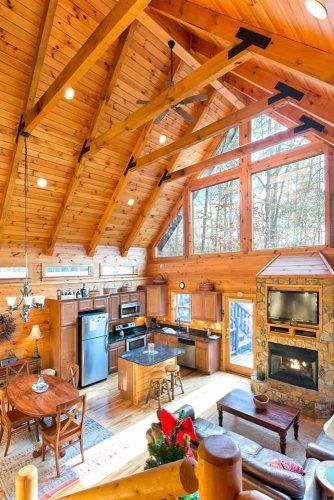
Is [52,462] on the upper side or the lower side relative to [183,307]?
lower

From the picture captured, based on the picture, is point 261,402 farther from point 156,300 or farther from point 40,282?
point 40,282

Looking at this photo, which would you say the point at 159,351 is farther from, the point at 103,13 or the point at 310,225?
the point at 103,13

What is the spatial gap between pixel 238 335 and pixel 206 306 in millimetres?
1195

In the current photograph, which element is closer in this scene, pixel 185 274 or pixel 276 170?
pixel 276 170

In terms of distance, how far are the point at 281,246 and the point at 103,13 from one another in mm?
5790

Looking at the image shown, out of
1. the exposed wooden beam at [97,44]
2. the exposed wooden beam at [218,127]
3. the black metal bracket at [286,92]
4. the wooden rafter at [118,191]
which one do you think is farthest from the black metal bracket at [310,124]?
the exposed wooden beam at [97,44]

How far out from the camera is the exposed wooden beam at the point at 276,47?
2.57m

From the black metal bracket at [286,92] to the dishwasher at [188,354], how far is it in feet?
20.3

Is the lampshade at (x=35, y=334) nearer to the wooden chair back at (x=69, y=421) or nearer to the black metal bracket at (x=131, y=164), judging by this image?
the wooden chair back at (x=69, y=421)

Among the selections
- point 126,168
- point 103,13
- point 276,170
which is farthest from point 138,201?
point 103,13

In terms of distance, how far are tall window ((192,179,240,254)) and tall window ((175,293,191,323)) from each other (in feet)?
5.11

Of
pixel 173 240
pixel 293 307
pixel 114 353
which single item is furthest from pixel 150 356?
pixel 173 240

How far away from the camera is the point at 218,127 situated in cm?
501

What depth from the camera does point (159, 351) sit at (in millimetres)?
6531
